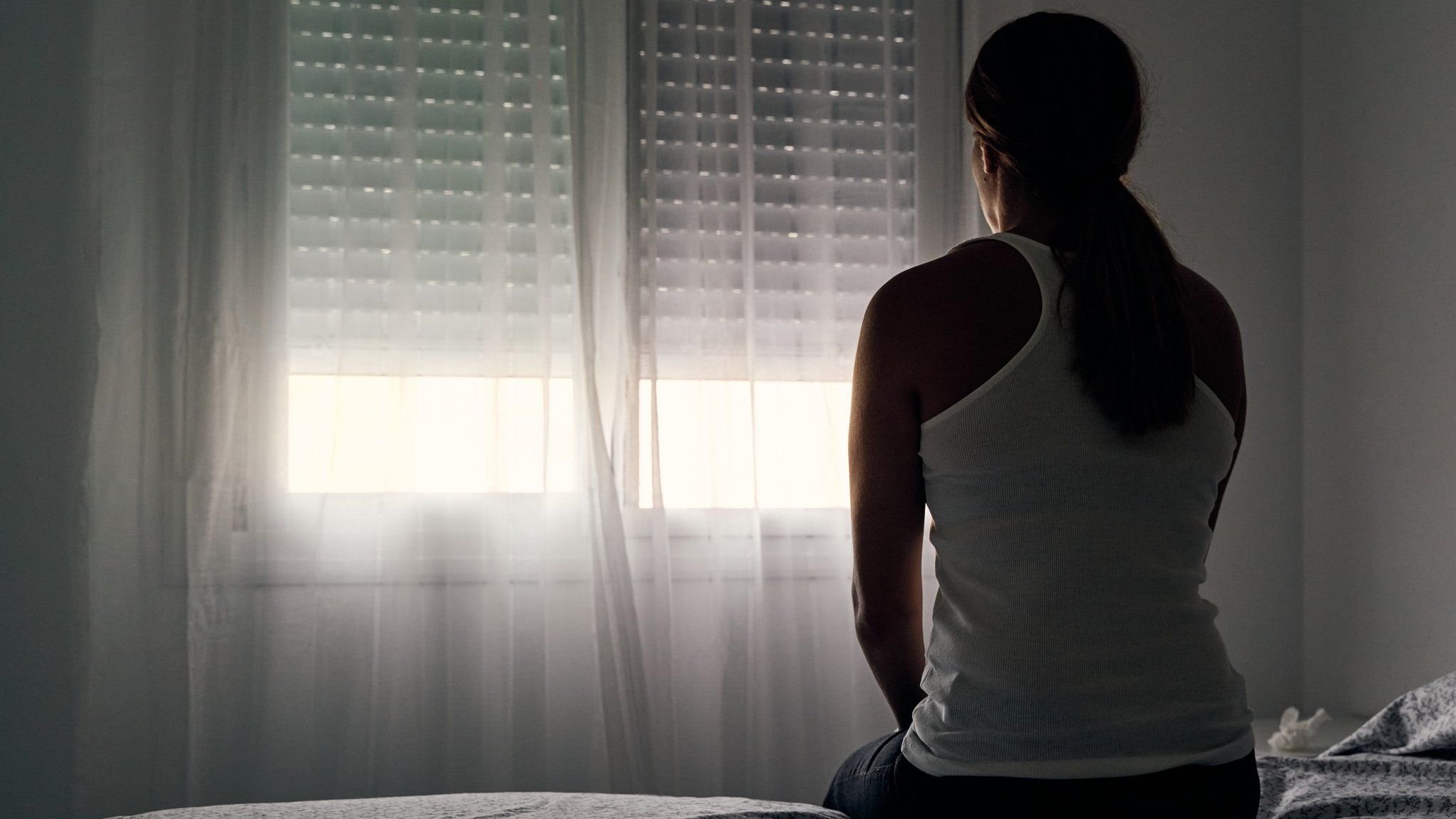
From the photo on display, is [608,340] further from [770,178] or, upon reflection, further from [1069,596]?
[1069,596]

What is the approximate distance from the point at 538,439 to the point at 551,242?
1.25 feet

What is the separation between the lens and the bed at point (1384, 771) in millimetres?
1160

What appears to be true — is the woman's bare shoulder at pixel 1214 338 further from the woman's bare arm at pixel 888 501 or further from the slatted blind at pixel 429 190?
the slatted blind at pixel 429 190

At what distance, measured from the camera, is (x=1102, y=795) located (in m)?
0.80

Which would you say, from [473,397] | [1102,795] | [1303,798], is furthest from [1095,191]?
[473,397]

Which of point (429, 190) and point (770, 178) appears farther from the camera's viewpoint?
point (770, 178)

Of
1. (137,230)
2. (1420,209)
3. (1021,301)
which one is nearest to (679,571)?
(137,230)

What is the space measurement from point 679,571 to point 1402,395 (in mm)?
1465

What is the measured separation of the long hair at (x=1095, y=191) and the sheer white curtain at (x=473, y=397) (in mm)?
1158

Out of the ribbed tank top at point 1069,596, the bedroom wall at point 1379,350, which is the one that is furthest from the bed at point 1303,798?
the bedroom wall at point 1379,350

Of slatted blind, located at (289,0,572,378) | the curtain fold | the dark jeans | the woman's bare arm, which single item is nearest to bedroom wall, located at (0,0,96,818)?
slatted blind, located at (289,0,572,378)

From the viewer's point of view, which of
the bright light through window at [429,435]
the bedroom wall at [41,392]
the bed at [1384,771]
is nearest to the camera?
the bed at [1384,771]

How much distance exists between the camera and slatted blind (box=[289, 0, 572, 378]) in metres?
1.98

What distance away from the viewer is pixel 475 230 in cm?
203
